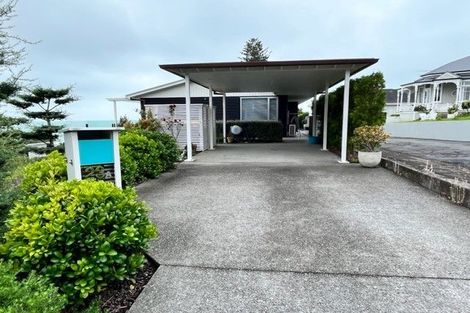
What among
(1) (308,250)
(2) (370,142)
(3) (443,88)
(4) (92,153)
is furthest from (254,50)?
(1) (308,250)

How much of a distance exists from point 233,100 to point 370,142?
10.0 m

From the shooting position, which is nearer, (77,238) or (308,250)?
(77,238)

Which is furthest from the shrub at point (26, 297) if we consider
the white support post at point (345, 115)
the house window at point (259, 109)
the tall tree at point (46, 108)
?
the house window at point (259, 109)

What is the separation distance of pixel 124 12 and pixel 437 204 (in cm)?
925

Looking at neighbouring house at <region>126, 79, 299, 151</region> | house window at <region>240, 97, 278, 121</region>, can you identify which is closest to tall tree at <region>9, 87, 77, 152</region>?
neighbouring house at <region>126, 79, 299, 151</region>

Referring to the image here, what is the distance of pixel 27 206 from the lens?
192 centimetres

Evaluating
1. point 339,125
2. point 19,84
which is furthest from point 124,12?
point 339,125

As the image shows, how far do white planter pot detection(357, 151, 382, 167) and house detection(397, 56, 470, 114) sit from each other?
20587 mm

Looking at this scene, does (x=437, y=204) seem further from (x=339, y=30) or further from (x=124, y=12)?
(x=339, y=30)

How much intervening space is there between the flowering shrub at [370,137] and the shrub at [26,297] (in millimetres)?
6735

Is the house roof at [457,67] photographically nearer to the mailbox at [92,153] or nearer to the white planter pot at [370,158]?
the white planter pot at [370,158]

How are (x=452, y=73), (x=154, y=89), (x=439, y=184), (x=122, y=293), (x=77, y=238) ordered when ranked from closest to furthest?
(x=77, y=238)
(x=122, y=293)
(x=439, y=184)
(x=154, y=89)
(x=452, y=73)

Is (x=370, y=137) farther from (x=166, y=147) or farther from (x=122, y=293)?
(x=122, y=293)

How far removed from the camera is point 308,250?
262 centimetres
